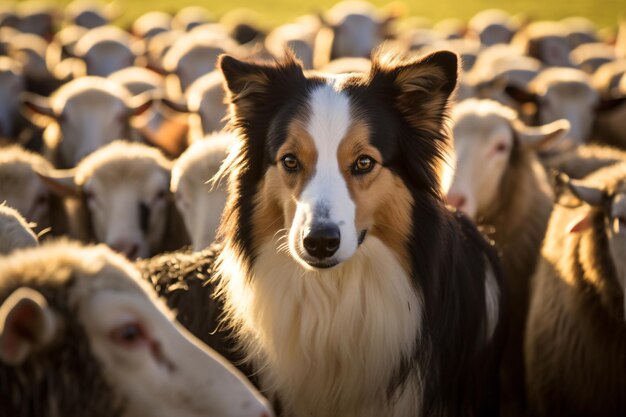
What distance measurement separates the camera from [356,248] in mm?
3387

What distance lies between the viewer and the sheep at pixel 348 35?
1330 cm

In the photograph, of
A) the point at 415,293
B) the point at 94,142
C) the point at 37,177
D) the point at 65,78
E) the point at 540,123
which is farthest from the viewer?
the point at 65,78

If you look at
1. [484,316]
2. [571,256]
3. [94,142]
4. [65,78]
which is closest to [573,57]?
[65,78]

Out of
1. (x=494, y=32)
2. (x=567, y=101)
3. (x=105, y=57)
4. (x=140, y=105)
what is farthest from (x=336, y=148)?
(x=494, y=32)

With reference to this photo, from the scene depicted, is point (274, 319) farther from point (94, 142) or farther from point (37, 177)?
point (94, 142)

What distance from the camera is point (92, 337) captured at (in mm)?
2467

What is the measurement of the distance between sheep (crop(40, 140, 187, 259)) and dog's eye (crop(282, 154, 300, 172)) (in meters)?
2.28

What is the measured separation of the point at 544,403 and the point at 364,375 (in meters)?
1.53

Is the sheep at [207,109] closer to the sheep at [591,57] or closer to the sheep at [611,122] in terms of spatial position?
the sheep at [611,122]

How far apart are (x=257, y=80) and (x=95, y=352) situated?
1582 millimetres

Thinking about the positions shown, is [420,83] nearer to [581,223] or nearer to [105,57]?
[581,223]

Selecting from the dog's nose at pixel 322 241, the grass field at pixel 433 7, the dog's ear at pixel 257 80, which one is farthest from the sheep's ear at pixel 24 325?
the grass field at pixel 433 7

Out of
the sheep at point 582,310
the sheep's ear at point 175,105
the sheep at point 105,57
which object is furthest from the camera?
the sheep at point 105,57

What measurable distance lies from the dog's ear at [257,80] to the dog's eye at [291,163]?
0.96 ft
